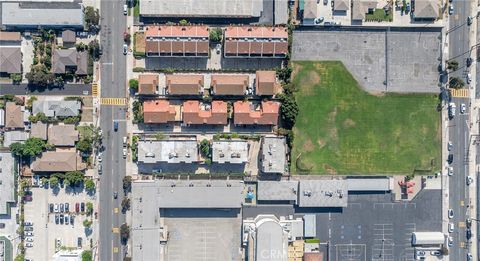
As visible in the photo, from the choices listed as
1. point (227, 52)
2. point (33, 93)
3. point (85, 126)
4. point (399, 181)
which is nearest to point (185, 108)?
point (227, 52)

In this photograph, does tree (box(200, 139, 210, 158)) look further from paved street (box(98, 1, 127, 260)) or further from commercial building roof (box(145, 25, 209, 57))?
commercial building roof (box(145, 25, 209, 57))

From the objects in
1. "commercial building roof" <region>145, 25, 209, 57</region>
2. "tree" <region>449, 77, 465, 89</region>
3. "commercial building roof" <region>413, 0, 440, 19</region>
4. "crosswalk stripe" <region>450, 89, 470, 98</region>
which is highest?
"commercial building roof" <region>413, 0, 440, 19</region>

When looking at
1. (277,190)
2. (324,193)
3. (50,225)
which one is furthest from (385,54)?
(50,225)

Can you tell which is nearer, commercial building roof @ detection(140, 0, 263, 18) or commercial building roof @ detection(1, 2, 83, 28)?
commercial building roof @ detection(1, 2, 83, 28)

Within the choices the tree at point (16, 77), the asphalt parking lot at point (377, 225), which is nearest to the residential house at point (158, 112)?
the tree at point (16, 77)

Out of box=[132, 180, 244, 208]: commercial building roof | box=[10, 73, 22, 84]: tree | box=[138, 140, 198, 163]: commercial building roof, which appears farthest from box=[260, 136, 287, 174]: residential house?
box=[10, 73, 22, 84]: tree

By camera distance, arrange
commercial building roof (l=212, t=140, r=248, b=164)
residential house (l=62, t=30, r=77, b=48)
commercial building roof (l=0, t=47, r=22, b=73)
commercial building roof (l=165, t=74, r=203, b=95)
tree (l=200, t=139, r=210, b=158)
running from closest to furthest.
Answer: commercial building roof (l=0, t=47, r=22, b=73) → commercial building roof (l=165, t=74, r=203, b=95) → residential house (l=62, t=30, r=77, b=48) → commercial building roof (l=212, t=140, r=248, b=164) → tree (l=200, t=139, r=210, b=158)

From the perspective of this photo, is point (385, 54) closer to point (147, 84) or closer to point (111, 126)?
point (147, 84)
